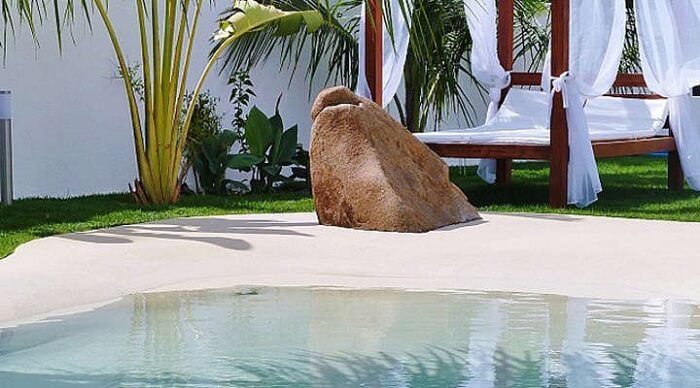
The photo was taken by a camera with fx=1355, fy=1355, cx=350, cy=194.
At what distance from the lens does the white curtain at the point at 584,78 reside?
10000mm

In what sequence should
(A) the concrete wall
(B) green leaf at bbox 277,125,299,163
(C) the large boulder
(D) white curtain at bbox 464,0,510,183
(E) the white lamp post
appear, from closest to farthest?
(C) the large boulder → (E) the white lamp post → (A) the concrete wall → (B) green leaf at bbox 277,125,299,163 → (D) white curtain at bbox 464,0,510,183

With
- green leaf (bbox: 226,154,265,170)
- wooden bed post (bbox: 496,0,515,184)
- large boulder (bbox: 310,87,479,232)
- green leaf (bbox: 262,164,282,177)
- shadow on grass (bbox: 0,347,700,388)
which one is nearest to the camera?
shadow on grass (bbox: 0,347,700,388)

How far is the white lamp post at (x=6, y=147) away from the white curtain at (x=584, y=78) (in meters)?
3.96

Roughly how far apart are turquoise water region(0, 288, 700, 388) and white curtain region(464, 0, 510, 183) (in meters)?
5.94

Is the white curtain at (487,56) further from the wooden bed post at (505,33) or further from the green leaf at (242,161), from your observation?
the green leaf at (242,161)

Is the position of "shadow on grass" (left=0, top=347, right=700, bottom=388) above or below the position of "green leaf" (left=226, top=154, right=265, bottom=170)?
below

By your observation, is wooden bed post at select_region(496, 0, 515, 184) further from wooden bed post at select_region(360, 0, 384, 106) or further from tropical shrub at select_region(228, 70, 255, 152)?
tropical shrub at select_region(228, 70, 255, 152)

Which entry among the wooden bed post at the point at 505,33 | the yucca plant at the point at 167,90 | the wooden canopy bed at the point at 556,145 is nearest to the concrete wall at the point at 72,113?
the yucca plant at the point at 167,90

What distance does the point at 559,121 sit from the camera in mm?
9977

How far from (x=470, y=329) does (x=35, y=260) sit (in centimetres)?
255

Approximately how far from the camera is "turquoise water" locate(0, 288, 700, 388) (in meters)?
4.70

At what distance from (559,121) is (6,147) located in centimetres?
400

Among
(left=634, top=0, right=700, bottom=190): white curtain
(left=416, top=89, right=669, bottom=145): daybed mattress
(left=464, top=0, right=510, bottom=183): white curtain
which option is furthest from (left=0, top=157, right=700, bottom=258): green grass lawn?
(left=634, top=0, right=700, bottom=190): white curtain

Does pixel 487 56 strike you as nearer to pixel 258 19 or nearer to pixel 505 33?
pixel 505 33
